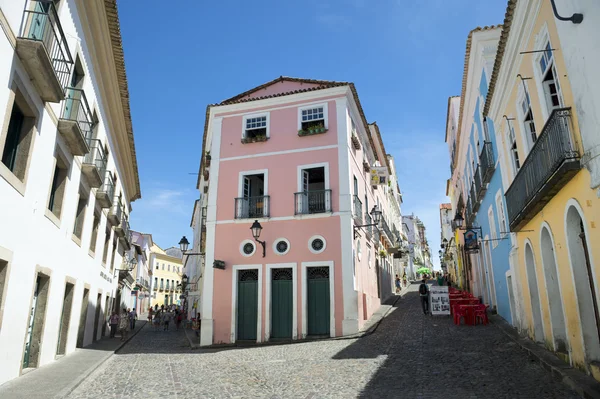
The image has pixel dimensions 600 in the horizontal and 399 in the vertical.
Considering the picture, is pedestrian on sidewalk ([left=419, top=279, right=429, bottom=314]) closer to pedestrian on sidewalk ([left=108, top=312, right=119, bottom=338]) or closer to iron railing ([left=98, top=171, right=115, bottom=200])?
iron railing ([left=98, top=171, right=115, bottom=200])

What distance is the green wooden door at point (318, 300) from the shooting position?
1496 centimetres

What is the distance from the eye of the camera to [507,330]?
11.7m

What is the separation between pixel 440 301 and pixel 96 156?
44.2ft

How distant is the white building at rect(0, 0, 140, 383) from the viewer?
7.21 metres

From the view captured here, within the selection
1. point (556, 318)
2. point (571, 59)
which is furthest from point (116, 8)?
point (556, 318)

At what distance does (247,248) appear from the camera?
640 inches

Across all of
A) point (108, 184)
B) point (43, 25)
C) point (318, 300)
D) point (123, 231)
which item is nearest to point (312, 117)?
point (318, 300)

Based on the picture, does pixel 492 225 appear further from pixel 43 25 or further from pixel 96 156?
pixel 43 25

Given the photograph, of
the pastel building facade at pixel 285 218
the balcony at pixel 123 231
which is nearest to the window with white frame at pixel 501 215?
the pastel building facade at pixel 285 218

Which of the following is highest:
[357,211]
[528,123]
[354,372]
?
[528,123]

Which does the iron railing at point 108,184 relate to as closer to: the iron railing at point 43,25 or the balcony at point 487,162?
the iron railing at point 43,25

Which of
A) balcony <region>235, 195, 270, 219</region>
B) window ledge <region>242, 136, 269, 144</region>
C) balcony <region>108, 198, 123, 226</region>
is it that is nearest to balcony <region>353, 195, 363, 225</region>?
balcony <region>235, 195, 270, 219</region>

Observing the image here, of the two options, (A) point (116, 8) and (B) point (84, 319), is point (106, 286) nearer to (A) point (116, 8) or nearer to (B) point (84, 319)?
(B) point (84, 319)

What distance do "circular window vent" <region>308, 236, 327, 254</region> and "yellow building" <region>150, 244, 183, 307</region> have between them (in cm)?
4876
